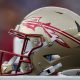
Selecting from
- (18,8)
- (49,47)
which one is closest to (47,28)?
(49,47)

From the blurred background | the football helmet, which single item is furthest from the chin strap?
the blurred background

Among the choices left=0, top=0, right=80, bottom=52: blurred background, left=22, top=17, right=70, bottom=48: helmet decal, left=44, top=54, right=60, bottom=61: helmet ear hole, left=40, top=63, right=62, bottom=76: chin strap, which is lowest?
left=40, top=63, right=62, bottom=76: chin strap

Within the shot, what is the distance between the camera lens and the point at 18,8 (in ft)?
6.77

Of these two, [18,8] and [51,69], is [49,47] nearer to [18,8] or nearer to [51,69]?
[51,69]

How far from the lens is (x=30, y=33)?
0.91 m

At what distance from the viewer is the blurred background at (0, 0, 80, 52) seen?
78.3 inches

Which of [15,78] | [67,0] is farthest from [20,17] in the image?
[15,78]

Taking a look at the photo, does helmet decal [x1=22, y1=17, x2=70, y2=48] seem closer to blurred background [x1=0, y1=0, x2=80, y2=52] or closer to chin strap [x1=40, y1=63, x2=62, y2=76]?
chin strap [x1=40, y1=63, x2=62, y2=76]

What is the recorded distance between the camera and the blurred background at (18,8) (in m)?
1.99

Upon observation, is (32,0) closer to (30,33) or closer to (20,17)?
(20,17)

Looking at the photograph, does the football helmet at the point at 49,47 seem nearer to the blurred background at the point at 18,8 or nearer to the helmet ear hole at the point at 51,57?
the helmet ear hole at the point at 51,57

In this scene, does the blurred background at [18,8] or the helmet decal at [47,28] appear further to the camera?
the blurred background at [18,8]

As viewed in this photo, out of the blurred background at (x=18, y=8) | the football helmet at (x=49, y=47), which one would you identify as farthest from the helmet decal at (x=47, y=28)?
the blurred background at (x=18, y=8)

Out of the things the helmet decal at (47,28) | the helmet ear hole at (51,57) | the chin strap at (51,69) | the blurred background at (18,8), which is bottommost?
the chin strap at (51,69)
